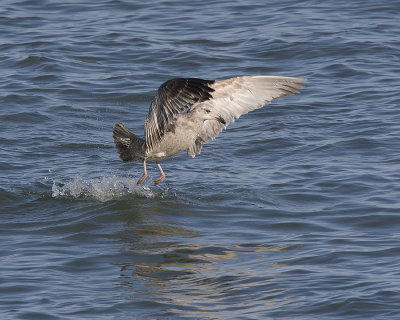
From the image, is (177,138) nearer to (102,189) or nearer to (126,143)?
(126,143)

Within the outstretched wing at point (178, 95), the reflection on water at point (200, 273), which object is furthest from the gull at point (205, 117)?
the reflection on water at point (200, 273)

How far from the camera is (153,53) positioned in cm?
1377

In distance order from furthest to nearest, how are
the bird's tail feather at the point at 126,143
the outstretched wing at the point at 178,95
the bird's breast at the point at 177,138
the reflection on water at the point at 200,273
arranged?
the bird's tail feather at the point at 126,143, the bird's breast at the point at 177,138, the outstretched wing at the point at 178,95, the reflection on water at the point at 200,273

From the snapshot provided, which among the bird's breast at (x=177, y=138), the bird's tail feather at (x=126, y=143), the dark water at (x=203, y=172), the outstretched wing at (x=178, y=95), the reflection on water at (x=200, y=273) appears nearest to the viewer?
the reflection on water at (x=200, y=273)

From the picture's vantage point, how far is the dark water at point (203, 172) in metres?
6.38

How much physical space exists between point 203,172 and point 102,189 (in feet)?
4.44

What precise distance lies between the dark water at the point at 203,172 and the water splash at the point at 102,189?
18 millimetres

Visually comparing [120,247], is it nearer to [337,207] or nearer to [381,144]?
[337,207]

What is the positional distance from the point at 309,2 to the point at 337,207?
861 centimetres

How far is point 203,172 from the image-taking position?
9.56m

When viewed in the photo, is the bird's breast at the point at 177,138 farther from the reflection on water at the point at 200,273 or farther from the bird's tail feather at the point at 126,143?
the reflection on water at the point at 200,273

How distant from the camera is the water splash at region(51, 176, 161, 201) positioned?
8758mm

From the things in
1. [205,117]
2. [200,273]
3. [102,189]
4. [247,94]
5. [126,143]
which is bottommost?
[200,273]

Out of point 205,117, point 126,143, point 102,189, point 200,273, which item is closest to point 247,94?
point 205,117
